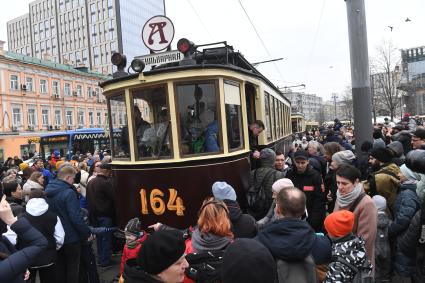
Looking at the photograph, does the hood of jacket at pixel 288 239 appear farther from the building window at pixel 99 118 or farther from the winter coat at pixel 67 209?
the building window at pixel 99 118

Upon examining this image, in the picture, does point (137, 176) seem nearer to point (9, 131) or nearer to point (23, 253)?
point (23, 253)

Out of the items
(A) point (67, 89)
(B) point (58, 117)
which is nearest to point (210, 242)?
(B) point (58, 117)

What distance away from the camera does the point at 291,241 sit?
2.66m

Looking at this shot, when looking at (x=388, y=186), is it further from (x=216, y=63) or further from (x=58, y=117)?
(x=58, y=117)

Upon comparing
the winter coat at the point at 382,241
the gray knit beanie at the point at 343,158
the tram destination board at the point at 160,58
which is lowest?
the winter coat at the point at 382,241

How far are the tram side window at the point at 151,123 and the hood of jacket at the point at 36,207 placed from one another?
1.47m

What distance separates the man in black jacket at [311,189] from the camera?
4.81 meters

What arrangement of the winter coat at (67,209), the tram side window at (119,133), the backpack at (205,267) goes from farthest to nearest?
the tram side window at (119,133) < the winter coat at (67,209) < the backpack at (205,267)

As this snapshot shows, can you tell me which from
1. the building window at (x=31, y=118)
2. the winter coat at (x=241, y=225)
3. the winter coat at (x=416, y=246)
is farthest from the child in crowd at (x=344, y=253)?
the building window at (x=31, y=118)

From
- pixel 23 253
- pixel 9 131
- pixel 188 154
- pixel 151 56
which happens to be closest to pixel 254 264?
pixel 23 253

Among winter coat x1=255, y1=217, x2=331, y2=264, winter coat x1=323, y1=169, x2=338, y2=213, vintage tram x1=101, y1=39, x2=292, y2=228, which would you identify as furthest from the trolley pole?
winter coat x1=255, y1=217, x2=331, y2=264

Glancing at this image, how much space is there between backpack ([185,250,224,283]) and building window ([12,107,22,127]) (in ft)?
152

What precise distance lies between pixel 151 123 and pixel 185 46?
1.21 m

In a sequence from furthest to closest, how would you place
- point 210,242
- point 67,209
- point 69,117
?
point 69,117
point 67,209
point 210,242
